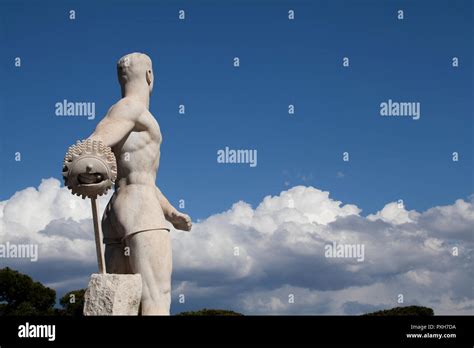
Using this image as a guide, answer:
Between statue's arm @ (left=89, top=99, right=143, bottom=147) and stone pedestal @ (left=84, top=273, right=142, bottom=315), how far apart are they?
181 centimetres

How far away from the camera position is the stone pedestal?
9.09 meters

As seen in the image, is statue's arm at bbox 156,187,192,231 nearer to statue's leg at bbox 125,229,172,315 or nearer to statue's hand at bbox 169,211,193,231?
statue's hand at bbox 169,211,193,231

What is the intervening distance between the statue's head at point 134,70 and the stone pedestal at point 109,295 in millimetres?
3046

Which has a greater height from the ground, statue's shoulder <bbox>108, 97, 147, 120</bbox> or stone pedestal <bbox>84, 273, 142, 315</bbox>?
statue's shoulder <bbox>108, 97, 147, 120</bbox>

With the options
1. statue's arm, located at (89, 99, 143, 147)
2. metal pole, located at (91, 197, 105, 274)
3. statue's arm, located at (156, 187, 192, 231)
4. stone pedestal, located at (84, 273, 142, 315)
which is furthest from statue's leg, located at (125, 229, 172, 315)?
statue's arm, located at (89, 99, 143, 147)

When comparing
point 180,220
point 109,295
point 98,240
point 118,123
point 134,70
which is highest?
point 134,70

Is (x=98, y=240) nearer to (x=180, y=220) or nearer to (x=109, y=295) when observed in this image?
(x=109, y=295)

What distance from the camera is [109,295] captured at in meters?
9.09

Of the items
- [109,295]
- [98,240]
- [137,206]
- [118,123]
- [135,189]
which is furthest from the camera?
[135,189]

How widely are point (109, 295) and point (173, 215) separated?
2.15 meters

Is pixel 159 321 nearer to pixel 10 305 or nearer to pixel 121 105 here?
pixel 121 105

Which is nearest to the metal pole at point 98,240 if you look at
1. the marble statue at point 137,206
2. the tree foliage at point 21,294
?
the marble statue at point 137,206

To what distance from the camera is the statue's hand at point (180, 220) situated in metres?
10.9

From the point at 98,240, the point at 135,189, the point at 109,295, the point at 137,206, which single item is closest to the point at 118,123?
the point at 135,189
